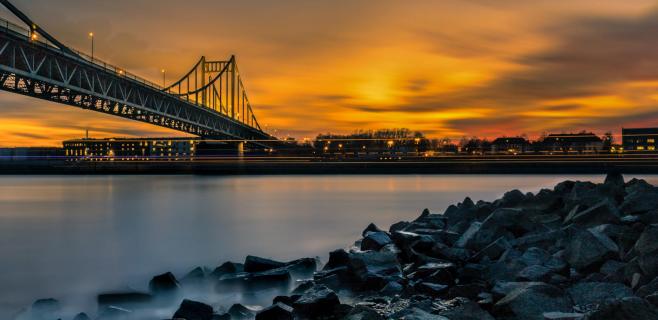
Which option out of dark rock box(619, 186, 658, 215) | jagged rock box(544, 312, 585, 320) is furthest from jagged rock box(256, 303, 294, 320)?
dark rock box(619, 186, 658, 215)

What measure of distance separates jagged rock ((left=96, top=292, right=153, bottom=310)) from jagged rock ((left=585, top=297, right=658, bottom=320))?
5.66 metres

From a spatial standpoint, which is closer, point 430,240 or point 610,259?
point 610,259

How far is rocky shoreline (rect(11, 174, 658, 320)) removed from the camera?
5637 mm

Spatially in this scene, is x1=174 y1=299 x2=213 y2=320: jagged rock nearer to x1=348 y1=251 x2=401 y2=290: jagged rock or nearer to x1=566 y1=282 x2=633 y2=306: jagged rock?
x1=348 y1=251 x2=401 y2=290: jagged rock

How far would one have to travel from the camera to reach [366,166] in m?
80.3

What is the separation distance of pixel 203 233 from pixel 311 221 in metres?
4.80

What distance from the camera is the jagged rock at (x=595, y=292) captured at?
5.91 m

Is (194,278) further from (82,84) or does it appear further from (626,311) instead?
(82,84)

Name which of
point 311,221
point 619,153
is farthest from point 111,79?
point 619,153

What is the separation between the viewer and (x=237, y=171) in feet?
277

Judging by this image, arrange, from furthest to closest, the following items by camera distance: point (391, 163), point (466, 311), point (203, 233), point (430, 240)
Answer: point (391, 163) < point (203, 233) < point (430, 240) < point (466, 311)

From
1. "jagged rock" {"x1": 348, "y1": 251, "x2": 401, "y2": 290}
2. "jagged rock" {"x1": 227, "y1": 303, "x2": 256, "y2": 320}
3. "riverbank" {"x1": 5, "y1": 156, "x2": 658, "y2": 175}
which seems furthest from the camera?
"riverbank" {"x1": 5, "y1": 156, "x2": 658, "y2": 175}

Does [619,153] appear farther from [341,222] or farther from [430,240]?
[430,240]

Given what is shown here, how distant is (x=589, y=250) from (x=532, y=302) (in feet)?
7.32
